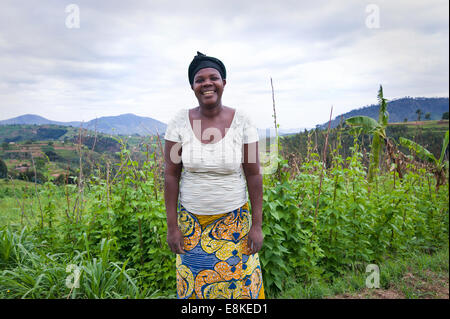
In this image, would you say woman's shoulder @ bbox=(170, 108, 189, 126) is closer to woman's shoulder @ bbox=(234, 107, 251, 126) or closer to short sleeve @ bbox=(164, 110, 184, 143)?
short sleeve @ bbox=(164, 110, 184, 143)

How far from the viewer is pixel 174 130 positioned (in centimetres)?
176

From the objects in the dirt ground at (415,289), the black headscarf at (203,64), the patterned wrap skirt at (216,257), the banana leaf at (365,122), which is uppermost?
the banana leaf at (365,122)

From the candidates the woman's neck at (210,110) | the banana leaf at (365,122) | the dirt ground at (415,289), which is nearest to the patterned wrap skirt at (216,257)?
the woman's neck at (210,110)

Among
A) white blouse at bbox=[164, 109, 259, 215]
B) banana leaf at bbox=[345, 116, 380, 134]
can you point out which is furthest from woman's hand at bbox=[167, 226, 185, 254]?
banana leaf at bbox=[345, 116, 380, 134]

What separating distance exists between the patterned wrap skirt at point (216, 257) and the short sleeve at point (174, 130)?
0.47 m

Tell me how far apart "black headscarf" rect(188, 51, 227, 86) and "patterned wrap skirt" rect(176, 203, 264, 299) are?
913 millimetres

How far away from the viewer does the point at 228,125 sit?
68.5 inches

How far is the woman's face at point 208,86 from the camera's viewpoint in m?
1.71

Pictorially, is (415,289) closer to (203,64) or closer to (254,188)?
(254,188)

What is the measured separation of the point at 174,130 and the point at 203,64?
0.46 m

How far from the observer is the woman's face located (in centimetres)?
171

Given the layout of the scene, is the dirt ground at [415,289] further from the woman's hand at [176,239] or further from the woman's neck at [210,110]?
the woman's neck at [210,110]
